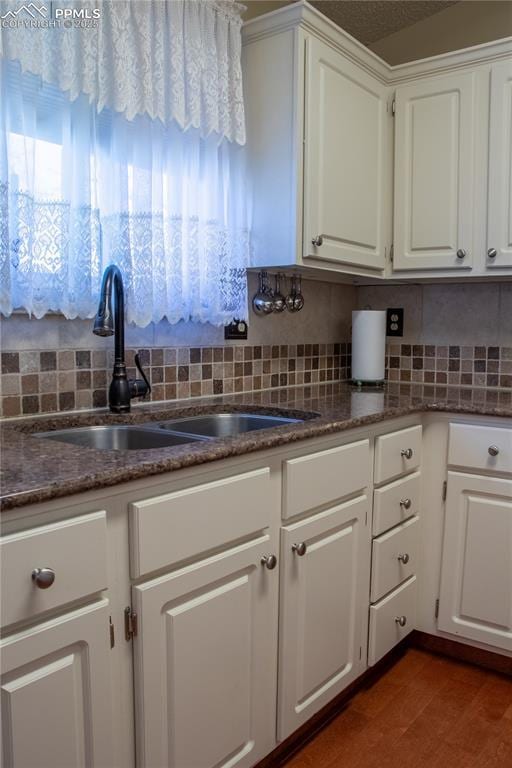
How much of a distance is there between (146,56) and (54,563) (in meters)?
1.36

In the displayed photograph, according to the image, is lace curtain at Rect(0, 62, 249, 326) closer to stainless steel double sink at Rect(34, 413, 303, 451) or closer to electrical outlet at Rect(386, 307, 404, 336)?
stainless steel double sink at Rect(34, 413, 303, 451)

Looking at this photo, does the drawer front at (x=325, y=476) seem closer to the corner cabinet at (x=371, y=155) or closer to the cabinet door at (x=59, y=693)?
the cabinet door at (x=59, y=693)

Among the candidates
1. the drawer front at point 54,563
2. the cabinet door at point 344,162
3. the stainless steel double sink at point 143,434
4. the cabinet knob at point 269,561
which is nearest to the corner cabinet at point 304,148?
the cabinet door at point 344,162

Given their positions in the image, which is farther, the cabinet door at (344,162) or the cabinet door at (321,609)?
the cabinet door at (344,162)

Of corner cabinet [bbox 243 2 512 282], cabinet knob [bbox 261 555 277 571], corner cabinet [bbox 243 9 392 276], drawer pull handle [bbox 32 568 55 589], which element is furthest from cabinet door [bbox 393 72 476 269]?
drawer pull handle [bbox 32 568 55 589]

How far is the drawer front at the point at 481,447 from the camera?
1920 mm

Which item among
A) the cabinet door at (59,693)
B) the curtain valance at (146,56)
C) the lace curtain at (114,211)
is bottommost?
the cabinet door at (59,693)

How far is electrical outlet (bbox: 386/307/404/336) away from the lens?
2762mm

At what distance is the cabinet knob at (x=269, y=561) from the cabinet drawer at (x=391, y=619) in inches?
23.5

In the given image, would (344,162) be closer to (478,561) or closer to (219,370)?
(219,370)

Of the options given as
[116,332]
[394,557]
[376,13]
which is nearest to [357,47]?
[376,13]

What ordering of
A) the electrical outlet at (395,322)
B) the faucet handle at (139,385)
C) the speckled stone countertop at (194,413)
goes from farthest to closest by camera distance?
1. the electrical outlet at (395,322)
2. the faucet handle at (139,385)
3. the speckled stone countertop at (194,413)

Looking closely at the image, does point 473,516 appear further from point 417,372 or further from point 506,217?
point 506,217

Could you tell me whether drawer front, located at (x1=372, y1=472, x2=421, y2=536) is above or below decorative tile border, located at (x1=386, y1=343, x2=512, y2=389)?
below
